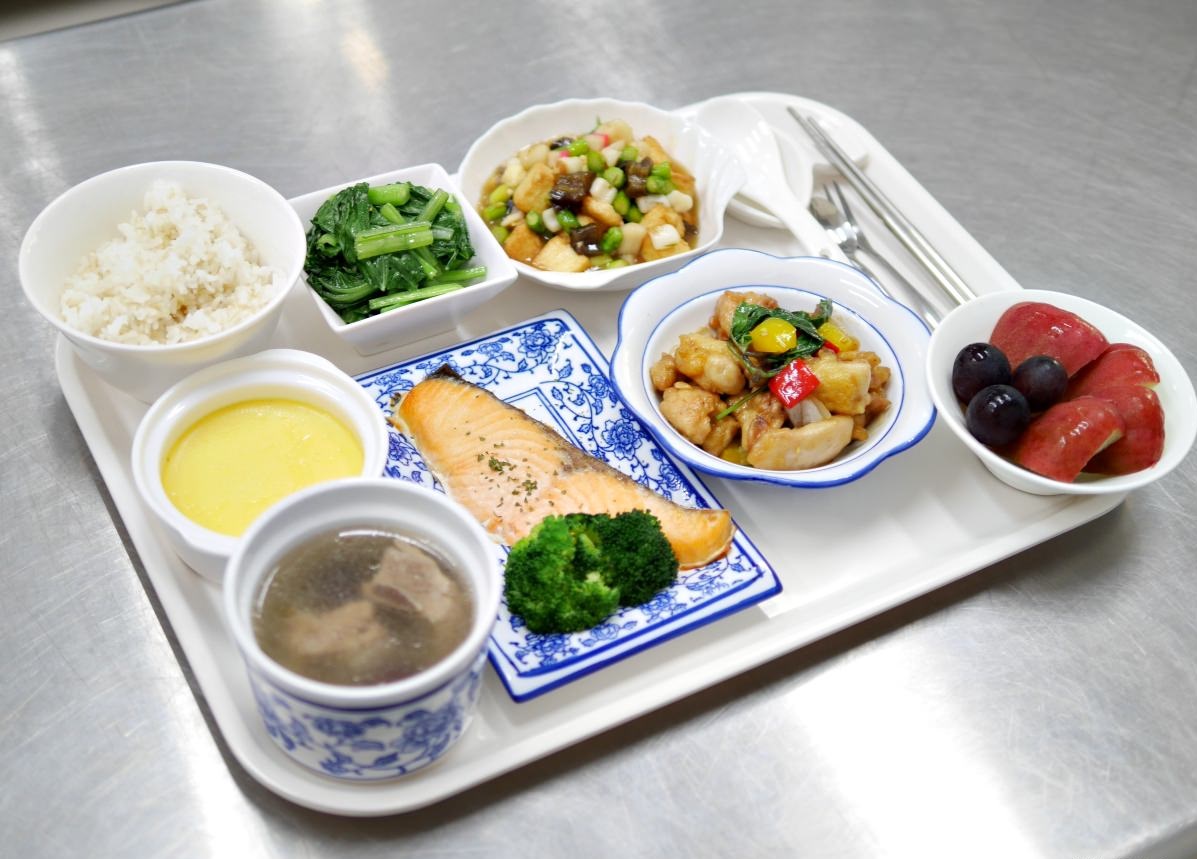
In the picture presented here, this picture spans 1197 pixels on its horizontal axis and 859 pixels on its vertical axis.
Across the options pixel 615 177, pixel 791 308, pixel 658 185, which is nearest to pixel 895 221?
pixel 791 308

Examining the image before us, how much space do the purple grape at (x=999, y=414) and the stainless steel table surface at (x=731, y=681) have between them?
24cm

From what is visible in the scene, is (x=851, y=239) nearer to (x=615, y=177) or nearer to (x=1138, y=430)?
(x=615, y=177)

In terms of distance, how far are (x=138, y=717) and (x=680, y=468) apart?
1.13 meters

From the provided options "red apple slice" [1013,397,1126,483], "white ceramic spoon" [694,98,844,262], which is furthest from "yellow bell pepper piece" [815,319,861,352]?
"red apple slice" [1013,397,1126,483]

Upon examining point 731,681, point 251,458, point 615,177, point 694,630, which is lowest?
point 731,681

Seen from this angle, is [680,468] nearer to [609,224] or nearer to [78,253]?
[609,224]

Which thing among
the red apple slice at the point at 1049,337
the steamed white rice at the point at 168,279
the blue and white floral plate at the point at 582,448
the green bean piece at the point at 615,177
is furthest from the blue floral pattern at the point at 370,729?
the green bean piece at the point at 615,177

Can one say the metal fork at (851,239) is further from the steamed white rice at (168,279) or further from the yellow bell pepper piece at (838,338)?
the steamed white rice at (168,279)

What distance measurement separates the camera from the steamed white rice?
7.03ft

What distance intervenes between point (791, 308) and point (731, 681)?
89 cm

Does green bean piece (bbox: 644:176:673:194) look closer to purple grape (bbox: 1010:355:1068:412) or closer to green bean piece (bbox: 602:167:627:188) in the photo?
green bean piece (bbox: 602:167:627:188)

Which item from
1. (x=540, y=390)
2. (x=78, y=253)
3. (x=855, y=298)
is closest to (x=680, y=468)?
(x=540, y=390)

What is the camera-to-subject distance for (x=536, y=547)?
1936 millimetres

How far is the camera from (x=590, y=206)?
2.65m
